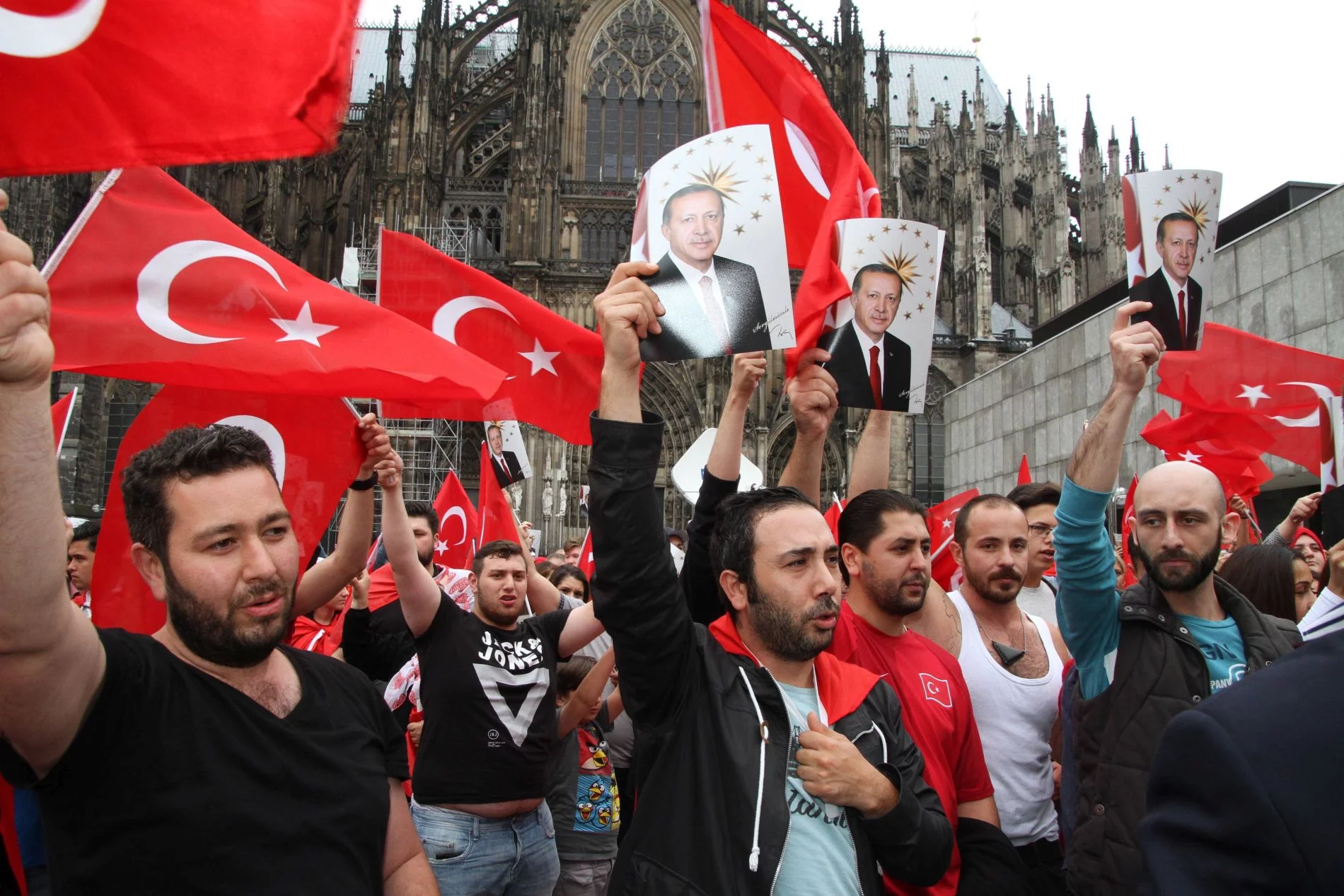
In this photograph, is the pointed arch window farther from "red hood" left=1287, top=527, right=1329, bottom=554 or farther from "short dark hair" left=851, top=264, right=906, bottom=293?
"short dark hair" left=851, top=264, right=906, bottom=293

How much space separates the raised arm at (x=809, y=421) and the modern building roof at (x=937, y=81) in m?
48.2

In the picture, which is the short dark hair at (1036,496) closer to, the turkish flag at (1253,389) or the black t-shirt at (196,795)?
the turkish flag at (1253,389)

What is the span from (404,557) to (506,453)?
524 cm

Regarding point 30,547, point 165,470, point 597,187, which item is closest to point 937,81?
point 597,187

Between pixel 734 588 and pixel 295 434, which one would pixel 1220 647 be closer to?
pixel 734 588

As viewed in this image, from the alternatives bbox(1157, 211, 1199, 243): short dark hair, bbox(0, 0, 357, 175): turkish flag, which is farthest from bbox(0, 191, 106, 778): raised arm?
bbox(1157, 211, 1199, 243): short dark hair

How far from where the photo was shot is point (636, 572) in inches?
86.9

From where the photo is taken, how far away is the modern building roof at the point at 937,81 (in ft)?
161

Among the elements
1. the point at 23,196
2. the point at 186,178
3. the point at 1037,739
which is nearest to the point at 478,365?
the point at 1037,739

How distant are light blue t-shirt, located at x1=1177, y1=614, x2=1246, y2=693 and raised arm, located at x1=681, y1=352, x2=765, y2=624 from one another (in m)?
1.37

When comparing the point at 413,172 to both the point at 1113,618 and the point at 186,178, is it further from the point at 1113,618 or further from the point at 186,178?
the point at 1113,618

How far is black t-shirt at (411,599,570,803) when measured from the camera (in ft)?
12.0

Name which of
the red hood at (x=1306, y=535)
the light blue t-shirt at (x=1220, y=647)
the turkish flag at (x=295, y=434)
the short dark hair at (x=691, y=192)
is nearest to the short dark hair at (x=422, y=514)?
the turkish flag at (x=295, y=434)

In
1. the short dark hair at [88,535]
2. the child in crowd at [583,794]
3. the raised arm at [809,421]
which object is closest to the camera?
the raised arm at [809,421]
